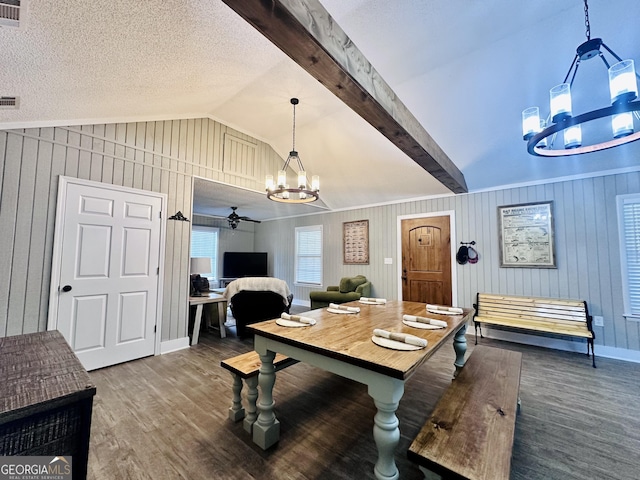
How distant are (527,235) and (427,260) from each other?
1557 millimetres

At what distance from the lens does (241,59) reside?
2.40 meters

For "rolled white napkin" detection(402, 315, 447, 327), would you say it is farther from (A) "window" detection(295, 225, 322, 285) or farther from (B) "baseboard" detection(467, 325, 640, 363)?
(A) "window" detection(295, 225, 322, 285)

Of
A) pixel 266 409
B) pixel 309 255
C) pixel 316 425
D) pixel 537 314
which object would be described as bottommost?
pixel 316 425

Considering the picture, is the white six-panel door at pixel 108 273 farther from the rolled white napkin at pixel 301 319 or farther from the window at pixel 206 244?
the window at pixel 206 244

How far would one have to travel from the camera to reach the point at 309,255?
7.02m

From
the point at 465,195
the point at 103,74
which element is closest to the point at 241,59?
the point at 103,74

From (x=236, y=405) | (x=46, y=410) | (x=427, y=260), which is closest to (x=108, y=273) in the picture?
(x=236, y=405)

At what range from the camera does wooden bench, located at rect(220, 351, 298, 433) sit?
1908 millimetres

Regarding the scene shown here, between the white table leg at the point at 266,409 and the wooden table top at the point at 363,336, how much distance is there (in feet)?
0.70

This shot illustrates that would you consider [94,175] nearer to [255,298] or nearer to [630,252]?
[255,298]

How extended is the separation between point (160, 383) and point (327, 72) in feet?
10.3

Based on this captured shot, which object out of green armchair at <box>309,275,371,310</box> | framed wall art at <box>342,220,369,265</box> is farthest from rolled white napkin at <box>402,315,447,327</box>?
framed wall art at <box>342,220,369,265</box>

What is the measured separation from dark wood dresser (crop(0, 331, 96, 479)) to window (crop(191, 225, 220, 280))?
22.1 feet

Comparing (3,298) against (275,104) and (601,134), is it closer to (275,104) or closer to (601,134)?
(275,104)
